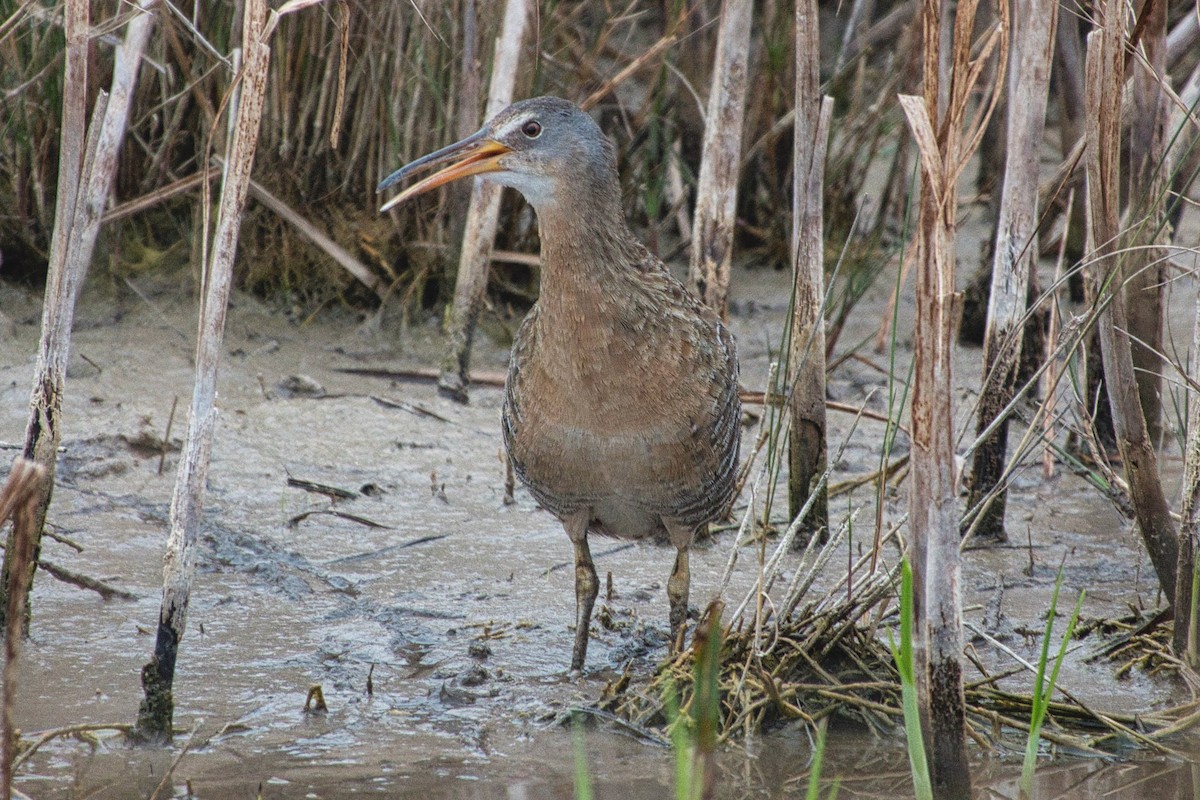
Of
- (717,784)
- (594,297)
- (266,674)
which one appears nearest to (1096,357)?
(594,297)

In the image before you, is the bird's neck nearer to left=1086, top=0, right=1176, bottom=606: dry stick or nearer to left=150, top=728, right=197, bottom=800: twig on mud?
left=1086, top=0, right=1176, bottom=606: dry stick

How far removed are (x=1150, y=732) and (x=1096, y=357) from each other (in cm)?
154

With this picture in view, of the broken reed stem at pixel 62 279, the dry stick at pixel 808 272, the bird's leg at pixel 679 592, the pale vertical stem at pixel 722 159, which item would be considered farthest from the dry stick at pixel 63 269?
the pale vertical stem at pixel 722 159

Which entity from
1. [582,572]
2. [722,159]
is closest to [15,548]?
[582,572]

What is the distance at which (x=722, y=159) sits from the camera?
4363mm

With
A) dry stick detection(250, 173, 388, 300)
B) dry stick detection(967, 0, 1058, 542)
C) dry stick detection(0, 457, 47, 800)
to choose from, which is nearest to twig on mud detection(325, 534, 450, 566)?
dry stick detection(250, 173, 388, 300)

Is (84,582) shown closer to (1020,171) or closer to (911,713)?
(911,713)

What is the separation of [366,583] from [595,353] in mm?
1110

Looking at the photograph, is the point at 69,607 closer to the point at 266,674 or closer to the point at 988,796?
the point at 266,674

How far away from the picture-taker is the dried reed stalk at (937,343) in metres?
2.25

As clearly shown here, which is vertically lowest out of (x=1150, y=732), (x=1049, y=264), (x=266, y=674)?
(x=266, y=674)

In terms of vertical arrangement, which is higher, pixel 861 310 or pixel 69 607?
pixel 861 310

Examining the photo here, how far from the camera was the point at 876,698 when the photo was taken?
3.23 m

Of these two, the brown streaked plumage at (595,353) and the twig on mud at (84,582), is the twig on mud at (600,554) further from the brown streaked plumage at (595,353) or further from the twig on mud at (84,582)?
the twig on mud at (84,582)
